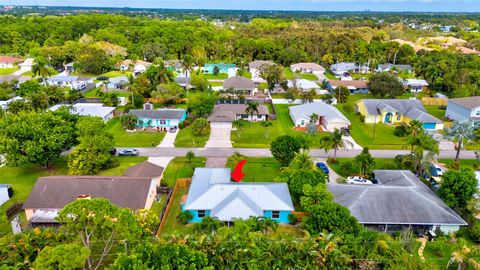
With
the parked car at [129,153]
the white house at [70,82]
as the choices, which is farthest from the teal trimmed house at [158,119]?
the white house at [70,82]

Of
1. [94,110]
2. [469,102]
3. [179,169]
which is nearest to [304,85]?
[469,102]

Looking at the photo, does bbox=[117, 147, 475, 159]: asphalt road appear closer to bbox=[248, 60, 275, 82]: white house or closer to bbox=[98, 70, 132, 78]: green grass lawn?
bbox=[248, 60, 275, 82]: white house

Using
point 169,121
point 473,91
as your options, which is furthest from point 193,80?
point 473,91

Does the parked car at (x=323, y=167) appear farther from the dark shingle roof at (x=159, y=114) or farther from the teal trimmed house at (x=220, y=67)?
the teal trimmed house at (x=220, y=67)

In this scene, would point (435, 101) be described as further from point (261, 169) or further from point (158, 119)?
point (158, 119)

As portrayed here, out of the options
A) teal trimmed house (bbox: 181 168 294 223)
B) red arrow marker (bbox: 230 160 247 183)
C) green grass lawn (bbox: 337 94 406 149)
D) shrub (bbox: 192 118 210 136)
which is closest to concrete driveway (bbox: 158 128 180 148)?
shrub (bbox: 192 118 210 136)

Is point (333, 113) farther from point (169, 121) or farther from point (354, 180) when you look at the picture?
point (169, 121)
